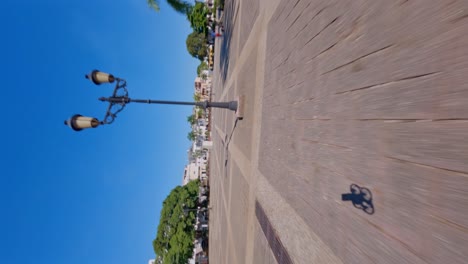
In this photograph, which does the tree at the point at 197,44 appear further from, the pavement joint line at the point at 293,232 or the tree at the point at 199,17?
the pavement joint line at the point at 293,232

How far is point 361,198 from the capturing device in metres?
1.51

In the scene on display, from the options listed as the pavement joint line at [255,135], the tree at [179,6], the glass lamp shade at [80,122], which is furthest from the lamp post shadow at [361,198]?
the tree at [179,6]

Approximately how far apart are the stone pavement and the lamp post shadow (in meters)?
0.03

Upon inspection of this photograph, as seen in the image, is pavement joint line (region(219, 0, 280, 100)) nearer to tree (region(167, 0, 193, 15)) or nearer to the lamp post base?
the lamp post base

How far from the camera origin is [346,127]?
1.70 meters

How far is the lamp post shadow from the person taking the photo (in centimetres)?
144

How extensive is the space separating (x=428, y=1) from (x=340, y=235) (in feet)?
4.58

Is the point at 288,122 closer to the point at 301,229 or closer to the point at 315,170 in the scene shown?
the point at 315,170

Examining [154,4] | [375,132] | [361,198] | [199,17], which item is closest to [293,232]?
[361,198]

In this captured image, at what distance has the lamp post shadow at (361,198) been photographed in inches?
56.6

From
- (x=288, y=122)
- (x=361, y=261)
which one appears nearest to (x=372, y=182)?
(x=361, y=261)

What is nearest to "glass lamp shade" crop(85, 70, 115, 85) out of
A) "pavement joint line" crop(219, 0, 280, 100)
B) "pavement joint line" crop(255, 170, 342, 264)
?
"pavement joint line" crop(219, 0, 280, 100)

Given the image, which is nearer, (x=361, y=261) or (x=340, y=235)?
(x=361, y=261)

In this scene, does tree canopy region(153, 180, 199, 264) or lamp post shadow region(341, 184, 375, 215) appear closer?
lamp post shadow region(341, 184, 375, 215)
